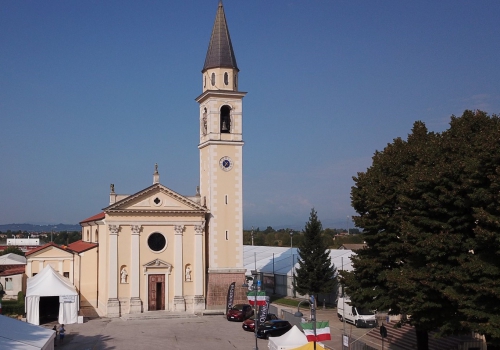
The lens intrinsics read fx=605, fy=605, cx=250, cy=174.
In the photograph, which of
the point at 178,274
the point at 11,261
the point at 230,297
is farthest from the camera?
the point at 11,261

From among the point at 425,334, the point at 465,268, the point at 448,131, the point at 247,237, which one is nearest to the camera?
the point at 465,268

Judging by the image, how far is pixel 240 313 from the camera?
127 feet

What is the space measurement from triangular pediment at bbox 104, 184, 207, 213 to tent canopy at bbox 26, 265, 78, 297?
5.62 m

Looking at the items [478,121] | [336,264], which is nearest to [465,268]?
[478,121]

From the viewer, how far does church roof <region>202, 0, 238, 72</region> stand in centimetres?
4334

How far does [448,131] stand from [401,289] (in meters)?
6.45

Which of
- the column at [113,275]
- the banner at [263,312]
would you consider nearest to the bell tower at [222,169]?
the column at [113,275]

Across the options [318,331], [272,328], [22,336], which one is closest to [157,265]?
[272,328]

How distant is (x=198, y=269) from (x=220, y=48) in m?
15.8

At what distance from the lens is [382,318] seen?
38781 mm

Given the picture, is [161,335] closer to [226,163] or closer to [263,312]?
[263,312]

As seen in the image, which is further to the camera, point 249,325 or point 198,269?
point 198,269

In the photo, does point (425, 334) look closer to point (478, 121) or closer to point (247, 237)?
point (478, 121)

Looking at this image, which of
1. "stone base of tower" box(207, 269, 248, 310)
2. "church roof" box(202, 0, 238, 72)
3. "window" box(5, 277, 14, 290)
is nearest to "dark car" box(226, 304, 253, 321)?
"stone base of tower" box(207, 269, 248, 310)
